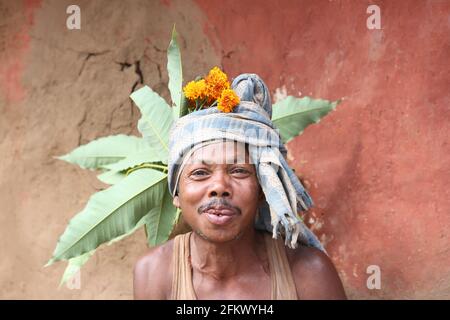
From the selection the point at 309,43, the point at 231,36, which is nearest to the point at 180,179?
the point at 309,43

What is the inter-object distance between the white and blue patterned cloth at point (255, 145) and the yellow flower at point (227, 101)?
0.02 meters

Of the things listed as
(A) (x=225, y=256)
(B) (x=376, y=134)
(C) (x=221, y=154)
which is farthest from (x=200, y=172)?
(B) (x=376, y=134)

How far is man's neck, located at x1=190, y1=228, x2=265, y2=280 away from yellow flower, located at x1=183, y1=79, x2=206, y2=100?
0.51 m

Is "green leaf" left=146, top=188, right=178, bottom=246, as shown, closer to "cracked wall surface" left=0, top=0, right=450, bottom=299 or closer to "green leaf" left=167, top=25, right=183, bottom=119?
"green leaf" left=167, top=25, right=183, bottom=119

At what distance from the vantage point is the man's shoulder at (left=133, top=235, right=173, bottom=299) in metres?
2.55

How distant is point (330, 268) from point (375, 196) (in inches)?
29.3

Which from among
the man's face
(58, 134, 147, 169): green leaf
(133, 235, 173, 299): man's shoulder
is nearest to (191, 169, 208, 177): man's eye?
the man's face

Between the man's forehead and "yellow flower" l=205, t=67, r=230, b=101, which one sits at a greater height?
"yellow flower" l=205, t=67, r=230, b=101

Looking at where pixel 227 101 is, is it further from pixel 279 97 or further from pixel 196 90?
pixel 279 97

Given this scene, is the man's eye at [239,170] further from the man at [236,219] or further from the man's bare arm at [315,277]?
the man's bare arm at [315,277]

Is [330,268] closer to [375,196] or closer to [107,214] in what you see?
[375,196]

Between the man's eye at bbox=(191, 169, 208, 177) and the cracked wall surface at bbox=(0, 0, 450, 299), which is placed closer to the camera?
the man's eye at bbox=(191, 169, 208, 177)

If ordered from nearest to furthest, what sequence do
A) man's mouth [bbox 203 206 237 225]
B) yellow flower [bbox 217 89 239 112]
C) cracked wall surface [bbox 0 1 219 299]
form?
man's mouth [bbox 203 206 237 225] < yellow flower [bbox 217 89 239 112] < cracked wall surface [bbox 0 1 219 299]
